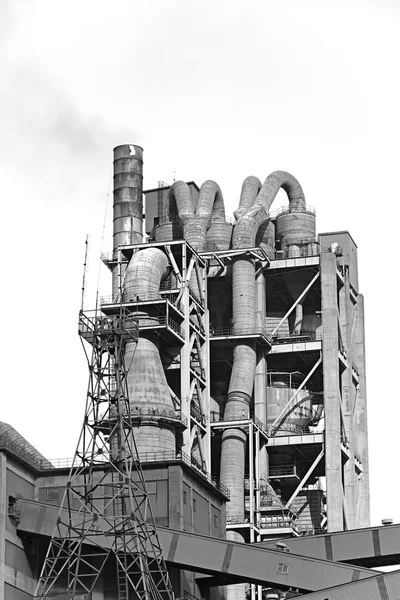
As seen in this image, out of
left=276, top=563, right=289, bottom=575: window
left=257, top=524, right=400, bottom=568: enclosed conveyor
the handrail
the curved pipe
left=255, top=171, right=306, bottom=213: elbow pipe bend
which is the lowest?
left=276, top=563, right=289, bottom=575: window

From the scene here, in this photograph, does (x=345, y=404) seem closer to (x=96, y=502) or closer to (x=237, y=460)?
(x=237, y=460)

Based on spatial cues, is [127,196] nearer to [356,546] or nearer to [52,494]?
[52,494]

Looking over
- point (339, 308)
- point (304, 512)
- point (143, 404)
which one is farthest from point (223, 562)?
point (339, 308)

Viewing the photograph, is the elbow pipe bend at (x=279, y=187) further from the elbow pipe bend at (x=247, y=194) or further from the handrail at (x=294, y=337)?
the handrail at (x=294, y=337)

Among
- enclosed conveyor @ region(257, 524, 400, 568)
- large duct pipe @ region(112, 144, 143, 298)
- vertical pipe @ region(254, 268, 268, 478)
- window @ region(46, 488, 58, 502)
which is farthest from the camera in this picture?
large duct pipe @ region(112, 144, 143, 298)

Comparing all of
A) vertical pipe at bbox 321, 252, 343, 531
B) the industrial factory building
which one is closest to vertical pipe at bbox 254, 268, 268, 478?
the industrial factory building

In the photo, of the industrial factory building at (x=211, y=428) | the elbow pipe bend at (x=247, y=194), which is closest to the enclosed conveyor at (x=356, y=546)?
the industrial factory building at (x=211, y=428)

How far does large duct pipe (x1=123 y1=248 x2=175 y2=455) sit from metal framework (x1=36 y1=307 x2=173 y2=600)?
6751 mm

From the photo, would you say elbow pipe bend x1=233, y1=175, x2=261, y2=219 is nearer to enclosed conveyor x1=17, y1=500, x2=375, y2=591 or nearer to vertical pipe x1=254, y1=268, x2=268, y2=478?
vertical pipe x1=254, y1=268, x2=268, y2=478

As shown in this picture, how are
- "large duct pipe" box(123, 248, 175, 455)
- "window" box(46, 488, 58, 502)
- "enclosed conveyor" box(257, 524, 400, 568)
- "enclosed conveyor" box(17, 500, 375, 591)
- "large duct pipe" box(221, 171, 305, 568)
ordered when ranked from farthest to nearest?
1. "large duct pipe" box(221, 171, 305, 568)
2. "large duct pipe" box(123, 248, 175, 455)
3. "window" box(46, 488, 58, 502)
4. "enclosed conveyor" box(257, 524, 400, 568)
5. "enclosed conveyor" box(17, 500, 375, 591)

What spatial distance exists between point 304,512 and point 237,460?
316 inches

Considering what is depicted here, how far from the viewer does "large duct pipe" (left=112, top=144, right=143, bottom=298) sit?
283 ft

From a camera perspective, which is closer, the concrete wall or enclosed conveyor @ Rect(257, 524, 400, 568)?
the concrete wall

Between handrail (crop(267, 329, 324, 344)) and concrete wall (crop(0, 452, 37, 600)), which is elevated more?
handrail (crop(267, 329, 324, 344))
